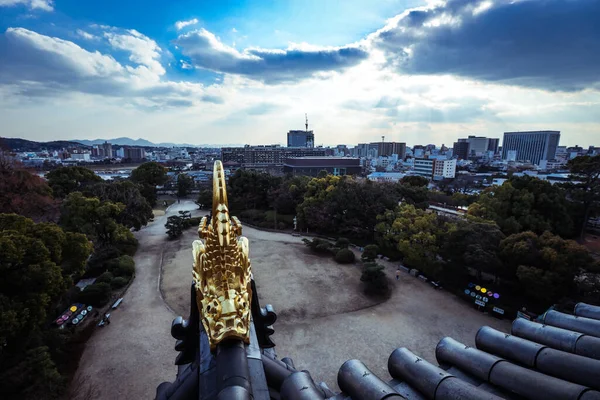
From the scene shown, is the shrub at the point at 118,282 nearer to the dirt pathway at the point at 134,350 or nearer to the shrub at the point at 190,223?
the dirt pathway at the point at 134,350

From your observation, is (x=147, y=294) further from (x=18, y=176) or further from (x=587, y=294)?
(x=587, y=294)

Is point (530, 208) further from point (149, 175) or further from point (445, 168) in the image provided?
point (445, 168)

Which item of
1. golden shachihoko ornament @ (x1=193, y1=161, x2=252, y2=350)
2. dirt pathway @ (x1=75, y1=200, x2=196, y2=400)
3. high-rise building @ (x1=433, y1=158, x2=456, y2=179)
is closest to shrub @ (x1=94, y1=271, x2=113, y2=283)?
dirt pathway @ (x1=75, y1=200, x2=196, y2=400)

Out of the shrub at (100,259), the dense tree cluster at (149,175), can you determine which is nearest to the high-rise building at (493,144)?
the dense tree cluster at (149,175)

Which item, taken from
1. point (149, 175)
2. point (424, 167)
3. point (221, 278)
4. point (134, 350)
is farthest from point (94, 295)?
point (424, 167)

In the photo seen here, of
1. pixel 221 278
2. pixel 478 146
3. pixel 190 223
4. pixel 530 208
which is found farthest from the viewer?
pixel 478 146

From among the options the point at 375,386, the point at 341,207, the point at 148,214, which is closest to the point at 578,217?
the point at 341,207

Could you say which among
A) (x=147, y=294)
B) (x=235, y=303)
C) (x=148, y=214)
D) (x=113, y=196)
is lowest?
(x=147, y=294)

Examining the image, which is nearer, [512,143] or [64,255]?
[64,255]
